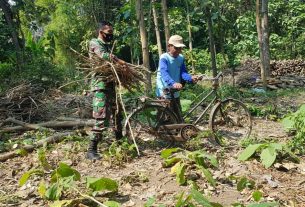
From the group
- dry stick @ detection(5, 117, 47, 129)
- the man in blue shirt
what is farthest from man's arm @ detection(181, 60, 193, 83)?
dry stick @ detection(5, 117, 47, 129)

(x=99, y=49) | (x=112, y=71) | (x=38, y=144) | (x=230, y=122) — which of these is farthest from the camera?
(x=230, y=122)

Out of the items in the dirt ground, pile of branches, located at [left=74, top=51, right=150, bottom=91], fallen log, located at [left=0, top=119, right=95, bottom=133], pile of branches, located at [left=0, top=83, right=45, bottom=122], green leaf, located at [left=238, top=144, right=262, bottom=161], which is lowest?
the dirt ground

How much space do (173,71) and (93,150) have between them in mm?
1633

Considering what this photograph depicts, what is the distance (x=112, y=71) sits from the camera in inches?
215

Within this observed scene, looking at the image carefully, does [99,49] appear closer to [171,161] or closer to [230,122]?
[171,161]

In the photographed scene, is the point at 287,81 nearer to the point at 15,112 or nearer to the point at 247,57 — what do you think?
the point at 247,57

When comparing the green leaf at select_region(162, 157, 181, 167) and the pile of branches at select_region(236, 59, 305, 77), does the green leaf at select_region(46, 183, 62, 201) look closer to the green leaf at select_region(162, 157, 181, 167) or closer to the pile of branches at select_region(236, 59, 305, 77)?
the green leaf at select_region(162, 157, 181, 167)

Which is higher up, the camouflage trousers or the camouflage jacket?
the camouflage jacket

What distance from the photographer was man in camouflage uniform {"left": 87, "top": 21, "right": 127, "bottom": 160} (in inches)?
212

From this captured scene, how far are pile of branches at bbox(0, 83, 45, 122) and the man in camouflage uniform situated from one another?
2.66m

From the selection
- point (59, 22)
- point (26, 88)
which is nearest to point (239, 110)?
point (26, 88)

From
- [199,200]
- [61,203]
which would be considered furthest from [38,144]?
[199,200]

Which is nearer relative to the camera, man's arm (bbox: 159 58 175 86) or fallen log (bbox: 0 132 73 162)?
man's arm (bbox: 159 58 175 86)

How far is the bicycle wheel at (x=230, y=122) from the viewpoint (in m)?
6.08
